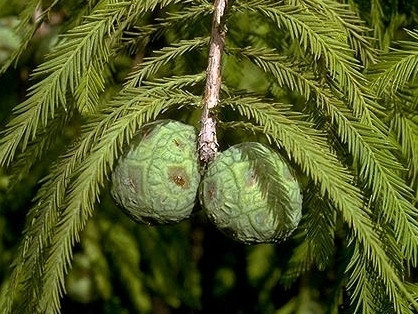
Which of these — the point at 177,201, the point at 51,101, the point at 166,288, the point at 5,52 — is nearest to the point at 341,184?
the point at 177,201

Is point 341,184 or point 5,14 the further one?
point 5,14

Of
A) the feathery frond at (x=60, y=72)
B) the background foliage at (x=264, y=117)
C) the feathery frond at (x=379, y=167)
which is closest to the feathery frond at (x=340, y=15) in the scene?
the background foliage at (x=264, y=117)

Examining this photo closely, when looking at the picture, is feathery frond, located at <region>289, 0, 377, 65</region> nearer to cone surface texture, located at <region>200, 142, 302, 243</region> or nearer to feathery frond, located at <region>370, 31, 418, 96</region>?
feathery frond, located at <region>370, 31, 418, 96</region>

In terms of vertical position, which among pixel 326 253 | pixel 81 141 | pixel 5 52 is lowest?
pixel 326 253

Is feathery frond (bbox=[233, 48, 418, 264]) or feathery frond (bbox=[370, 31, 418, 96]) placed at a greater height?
feathery frond (bbox=[370, 31, 418, 96])

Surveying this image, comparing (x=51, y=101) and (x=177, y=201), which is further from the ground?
(x=51, y=101)

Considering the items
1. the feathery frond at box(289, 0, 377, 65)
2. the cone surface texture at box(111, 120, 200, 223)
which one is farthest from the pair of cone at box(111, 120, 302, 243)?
the feathery frond at box(289, 0, 377, 65)

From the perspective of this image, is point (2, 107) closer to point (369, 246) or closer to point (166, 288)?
point (166, 288)
